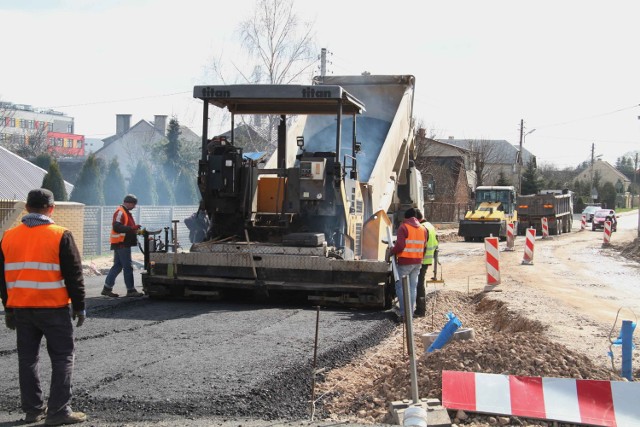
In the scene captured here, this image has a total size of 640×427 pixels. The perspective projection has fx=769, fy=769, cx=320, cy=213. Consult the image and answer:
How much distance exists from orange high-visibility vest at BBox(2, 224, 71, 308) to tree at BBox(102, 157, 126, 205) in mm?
26458

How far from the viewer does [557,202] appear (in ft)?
125

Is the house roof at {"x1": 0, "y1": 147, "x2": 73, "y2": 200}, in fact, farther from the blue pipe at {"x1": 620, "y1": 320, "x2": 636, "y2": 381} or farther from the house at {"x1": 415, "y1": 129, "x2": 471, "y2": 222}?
the blue pipe at {"x1": 620, "y1": 320, "x2": 636, "y2": 381}

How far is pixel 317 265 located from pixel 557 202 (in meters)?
30.6

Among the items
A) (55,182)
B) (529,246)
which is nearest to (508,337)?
(529,246)

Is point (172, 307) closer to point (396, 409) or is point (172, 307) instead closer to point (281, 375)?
point (281, 375)

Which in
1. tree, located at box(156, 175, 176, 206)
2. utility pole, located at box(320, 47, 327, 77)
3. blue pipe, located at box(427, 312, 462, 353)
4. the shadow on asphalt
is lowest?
the shadow on asphalt

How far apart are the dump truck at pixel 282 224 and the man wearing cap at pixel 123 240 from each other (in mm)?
393

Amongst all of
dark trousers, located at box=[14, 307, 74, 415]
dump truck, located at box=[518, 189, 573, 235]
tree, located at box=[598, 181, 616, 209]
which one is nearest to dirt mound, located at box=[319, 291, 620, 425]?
dark trousers, located at box=[14, 307, 74, 415]

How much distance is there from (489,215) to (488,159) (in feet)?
144

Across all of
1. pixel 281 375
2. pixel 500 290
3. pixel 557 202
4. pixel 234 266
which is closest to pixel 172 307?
pixel 234 266

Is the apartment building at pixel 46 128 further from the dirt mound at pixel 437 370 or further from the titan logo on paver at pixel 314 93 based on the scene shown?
the dirt mound at pixel 437 370

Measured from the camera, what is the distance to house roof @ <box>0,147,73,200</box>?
94.4 ft

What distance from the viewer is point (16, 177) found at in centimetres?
2997

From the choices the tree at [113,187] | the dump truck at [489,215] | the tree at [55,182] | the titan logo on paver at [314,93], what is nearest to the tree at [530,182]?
the dump truck at [489,215]
